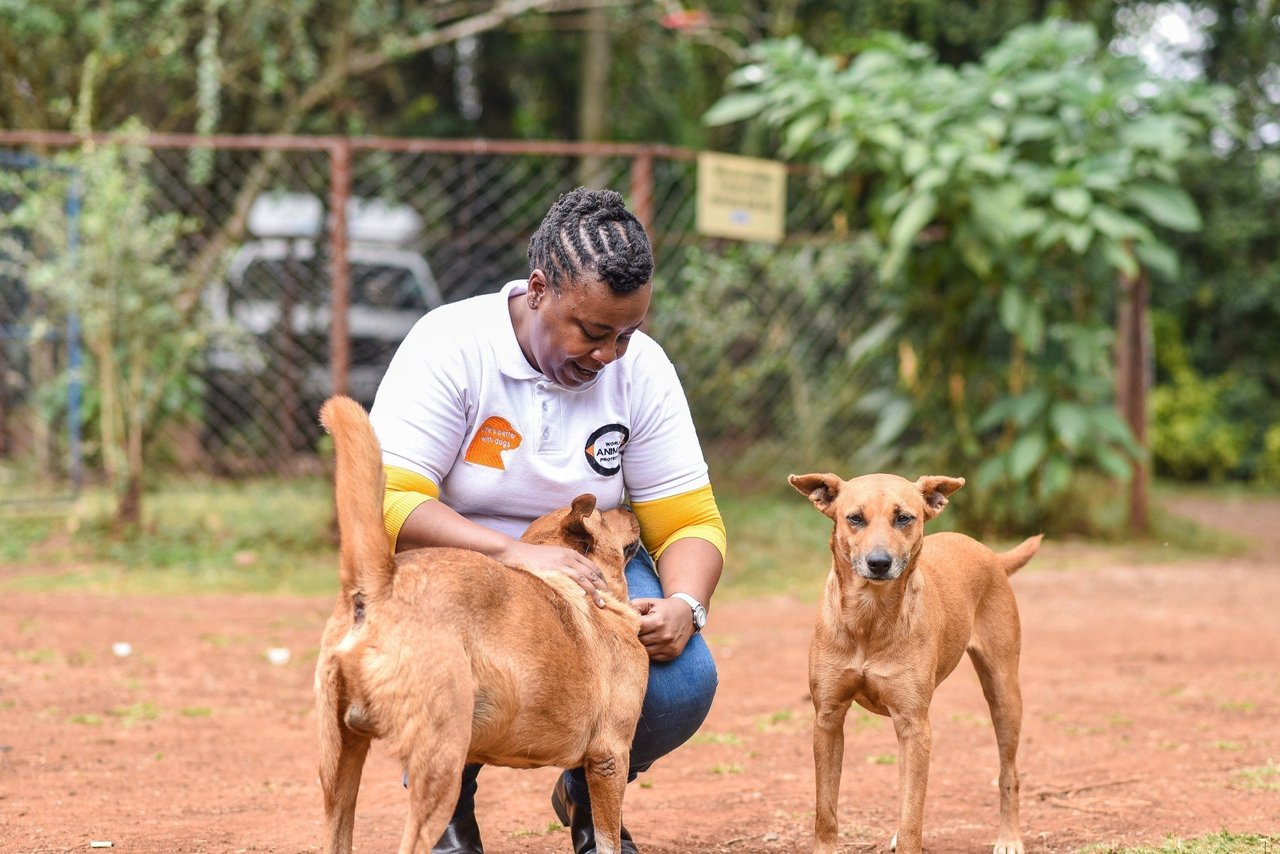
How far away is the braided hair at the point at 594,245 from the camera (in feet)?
10.6

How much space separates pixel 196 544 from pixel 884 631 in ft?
20.6

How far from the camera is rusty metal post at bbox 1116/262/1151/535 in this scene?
32.4 feet

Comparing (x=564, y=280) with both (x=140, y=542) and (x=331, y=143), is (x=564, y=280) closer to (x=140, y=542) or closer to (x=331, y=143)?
(x=331, y=143)

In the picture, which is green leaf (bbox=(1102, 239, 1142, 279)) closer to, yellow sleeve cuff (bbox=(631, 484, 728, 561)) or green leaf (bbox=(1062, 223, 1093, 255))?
green leaf (bbox=(1062, 223, 1093, 255))

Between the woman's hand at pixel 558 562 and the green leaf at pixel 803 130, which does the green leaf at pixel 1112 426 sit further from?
the woman's hand at pixel 558 562

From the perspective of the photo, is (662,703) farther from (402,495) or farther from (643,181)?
(643,181)

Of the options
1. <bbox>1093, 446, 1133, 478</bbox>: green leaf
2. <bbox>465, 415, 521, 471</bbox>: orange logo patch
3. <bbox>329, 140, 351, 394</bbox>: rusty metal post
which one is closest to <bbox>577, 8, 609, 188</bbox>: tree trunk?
<bbox>329, 140, 351, 394</bbox>: rusty metal post

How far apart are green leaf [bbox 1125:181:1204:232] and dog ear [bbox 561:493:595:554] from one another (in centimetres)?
668

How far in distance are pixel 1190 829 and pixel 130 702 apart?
3.96 metres

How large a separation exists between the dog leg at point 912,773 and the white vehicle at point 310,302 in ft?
23.0

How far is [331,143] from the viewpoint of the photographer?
8234 mm

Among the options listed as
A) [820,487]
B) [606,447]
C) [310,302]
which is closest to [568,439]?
[606,447]

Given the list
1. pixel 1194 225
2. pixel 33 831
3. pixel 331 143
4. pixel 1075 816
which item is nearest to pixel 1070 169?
pixel 1194 225

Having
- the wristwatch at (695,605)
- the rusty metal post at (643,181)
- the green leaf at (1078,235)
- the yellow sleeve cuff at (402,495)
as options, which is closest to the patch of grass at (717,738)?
the wristwatch at (695,605)
